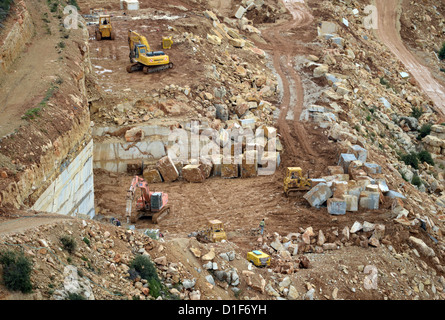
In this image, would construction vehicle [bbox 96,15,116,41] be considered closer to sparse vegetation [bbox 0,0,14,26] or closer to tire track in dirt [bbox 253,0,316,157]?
sparse vegetation [bbox 0,0,14,26]

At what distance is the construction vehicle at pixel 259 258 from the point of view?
18.5 metres

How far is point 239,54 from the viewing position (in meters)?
36.2

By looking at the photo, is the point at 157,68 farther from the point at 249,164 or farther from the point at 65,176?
the point at 65,176

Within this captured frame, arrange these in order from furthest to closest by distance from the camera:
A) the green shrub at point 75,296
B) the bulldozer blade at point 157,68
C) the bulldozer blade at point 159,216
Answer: the bulldozer blade at point 157,68
the bulldozer blade at point 159,216
the green shrub at point 75,296

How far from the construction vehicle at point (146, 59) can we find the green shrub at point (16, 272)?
64.9ft

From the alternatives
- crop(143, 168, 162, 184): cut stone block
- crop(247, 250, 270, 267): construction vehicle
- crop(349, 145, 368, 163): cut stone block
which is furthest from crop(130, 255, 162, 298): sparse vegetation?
crop(349, 145, 368, 163): cut stone block

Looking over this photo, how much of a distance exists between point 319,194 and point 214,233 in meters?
4.72

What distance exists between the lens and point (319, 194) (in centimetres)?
2261

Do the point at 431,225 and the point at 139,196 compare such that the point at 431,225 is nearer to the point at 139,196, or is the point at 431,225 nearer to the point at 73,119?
the point at 139,196

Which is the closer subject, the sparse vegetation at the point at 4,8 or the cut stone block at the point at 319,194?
the cut stone block at the point at 319,194

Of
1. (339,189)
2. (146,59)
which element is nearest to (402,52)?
(146,59)

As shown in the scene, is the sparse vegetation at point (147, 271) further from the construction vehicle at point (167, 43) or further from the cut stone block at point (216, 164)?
the construction vehicle at point (167, 43)

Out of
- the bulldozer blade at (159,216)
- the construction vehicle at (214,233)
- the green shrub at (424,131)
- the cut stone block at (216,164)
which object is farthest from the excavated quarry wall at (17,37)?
the green shrub at (424,131)

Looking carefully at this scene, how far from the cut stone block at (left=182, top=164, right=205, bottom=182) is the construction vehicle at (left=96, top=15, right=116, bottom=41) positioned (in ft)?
39.7
